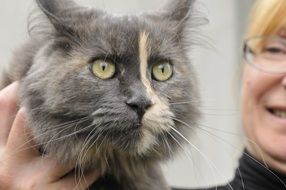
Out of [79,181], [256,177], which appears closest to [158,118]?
[79,181]

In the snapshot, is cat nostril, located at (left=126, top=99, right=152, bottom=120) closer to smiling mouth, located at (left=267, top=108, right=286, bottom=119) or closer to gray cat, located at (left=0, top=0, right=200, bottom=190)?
gray cat, located at (left=0, top=0, right=200, bottom=190)

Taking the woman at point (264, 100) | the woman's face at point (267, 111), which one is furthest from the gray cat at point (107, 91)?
the woman's face at point (267, 111)

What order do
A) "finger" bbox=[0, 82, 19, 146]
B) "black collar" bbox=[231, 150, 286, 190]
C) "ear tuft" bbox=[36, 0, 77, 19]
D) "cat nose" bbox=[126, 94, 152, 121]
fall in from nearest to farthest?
"cat nose" bbox=[126, 94, 152, 121] → "ear tuft" bbox=[36, 0, 77, 19] → "finger" bbox=[0, 82, 19, 146] → "black collar" bbox=[231, 150, 286, 190]

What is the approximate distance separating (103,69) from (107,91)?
0.07 m

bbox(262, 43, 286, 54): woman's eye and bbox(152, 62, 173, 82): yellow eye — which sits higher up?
bbox(152, 62, 173, 82): yellow eye

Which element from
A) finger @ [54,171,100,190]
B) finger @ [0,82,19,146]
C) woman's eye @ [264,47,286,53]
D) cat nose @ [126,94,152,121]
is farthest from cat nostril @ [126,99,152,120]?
woman's eye @ [264,47,286,53]

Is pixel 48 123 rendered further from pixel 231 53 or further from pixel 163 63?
pixel 231 53

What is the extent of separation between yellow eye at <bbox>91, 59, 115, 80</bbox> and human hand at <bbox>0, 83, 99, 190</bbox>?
25 cm

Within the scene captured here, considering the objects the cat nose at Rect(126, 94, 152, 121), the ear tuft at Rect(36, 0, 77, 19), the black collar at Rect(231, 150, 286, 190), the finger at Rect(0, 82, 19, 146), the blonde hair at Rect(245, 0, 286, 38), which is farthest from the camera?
the black collar at Rect(231, 150, 286, 190)

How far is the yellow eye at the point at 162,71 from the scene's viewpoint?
5.00ft

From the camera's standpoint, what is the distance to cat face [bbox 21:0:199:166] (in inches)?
54.9

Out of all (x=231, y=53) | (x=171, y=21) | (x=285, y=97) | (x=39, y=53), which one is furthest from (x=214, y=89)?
(x=39, y=53)

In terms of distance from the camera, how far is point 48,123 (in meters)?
1.47

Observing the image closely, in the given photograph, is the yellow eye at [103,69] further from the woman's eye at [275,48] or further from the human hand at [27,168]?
the woman's eye at [275,48]
